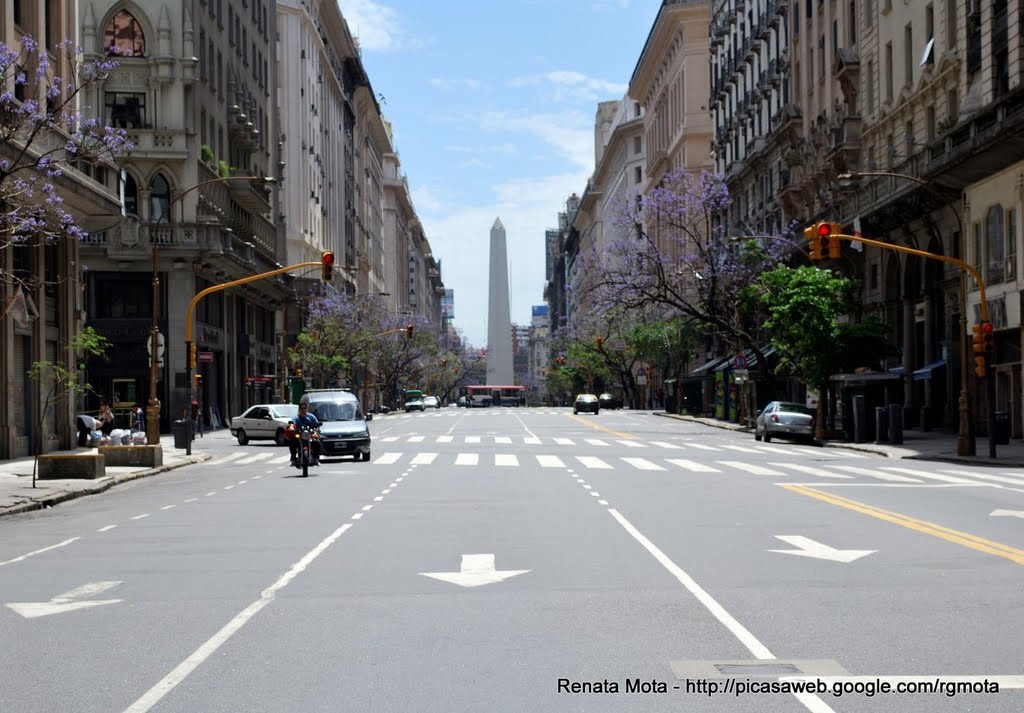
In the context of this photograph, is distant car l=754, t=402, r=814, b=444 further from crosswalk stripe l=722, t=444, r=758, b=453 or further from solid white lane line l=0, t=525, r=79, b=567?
solid white lane line l=0, t=525, r=79, b=567

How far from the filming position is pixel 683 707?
717 cm

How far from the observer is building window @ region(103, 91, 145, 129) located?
59.4 metres

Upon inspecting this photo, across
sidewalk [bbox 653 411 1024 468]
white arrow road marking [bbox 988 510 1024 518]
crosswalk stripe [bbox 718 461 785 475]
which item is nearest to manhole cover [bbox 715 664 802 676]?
white arrow road marking [bbox 988 510 1024 518]

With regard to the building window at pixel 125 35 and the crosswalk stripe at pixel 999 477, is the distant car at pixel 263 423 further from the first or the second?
the crosswalk stripe at pixel 999 477

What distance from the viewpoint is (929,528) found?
658 inches

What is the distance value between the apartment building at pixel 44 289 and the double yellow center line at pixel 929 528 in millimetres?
20888

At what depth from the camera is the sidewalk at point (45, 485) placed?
75.5ft

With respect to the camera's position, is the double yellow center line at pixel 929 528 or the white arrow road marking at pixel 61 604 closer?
the white arrow road marking at pixel 61 604

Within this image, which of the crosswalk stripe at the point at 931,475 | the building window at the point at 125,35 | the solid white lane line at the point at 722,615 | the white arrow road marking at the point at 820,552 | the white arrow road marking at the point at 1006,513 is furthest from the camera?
the building window at the point at 125,35

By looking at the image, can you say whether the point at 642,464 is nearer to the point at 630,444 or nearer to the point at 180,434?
the point at 630,444

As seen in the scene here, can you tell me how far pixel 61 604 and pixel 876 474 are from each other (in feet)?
70.0

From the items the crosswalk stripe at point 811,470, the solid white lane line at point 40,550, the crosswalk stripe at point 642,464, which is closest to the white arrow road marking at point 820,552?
the solid white lane line at point 40,550

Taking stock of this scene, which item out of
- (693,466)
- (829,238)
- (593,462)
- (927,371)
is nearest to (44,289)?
(593,462)

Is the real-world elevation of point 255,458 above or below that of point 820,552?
below
